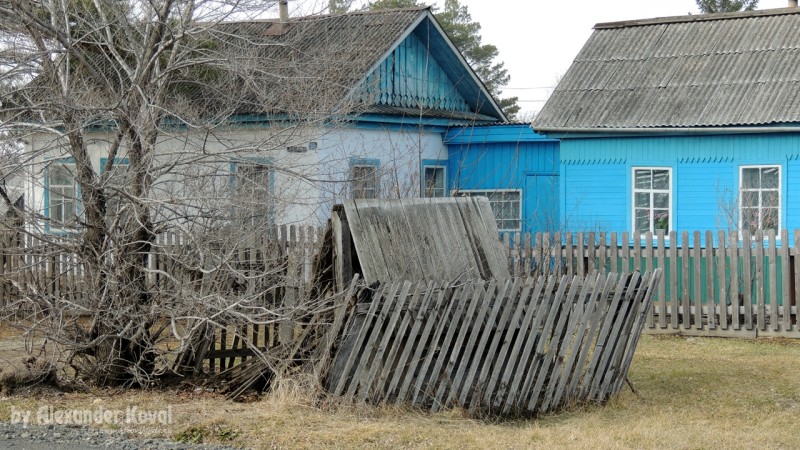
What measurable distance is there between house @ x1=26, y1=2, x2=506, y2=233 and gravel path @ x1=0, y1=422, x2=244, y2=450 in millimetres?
1900

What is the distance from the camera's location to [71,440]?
6.70 metres

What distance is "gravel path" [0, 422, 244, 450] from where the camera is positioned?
6.47m

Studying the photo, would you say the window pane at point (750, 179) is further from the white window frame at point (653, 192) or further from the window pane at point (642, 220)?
the window pane at point (642, 220)

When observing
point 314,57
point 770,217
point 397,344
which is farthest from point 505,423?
point 770,217

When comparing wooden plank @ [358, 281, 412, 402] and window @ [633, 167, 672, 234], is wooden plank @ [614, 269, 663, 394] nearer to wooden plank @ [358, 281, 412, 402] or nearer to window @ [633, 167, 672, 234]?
wooden plank @ [358, 281, 412, 402]

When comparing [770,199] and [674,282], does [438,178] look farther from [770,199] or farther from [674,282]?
[674,282]

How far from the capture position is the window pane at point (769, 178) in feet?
52.0

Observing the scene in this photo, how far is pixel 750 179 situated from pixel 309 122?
8090 mm

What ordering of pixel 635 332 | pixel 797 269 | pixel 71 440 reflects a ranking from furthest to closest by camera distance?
pixel 797 269, pixel 635 332, pixel 71 440

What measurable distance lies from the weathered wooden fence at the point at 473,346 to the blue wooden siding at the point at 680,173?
8.94 metres

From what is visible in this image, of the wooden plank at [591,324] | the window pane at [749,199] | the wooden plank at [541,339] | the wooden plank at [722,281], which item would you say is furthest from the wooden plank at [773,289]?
the wooden plank at [541,339]

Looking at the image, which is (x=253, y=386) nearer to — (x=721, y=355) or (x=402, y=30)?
(x=721, y=355)

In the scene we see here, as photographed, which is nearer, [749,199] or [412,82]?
[749,199]

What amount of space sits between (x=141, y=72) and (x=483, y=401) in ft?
13.2
